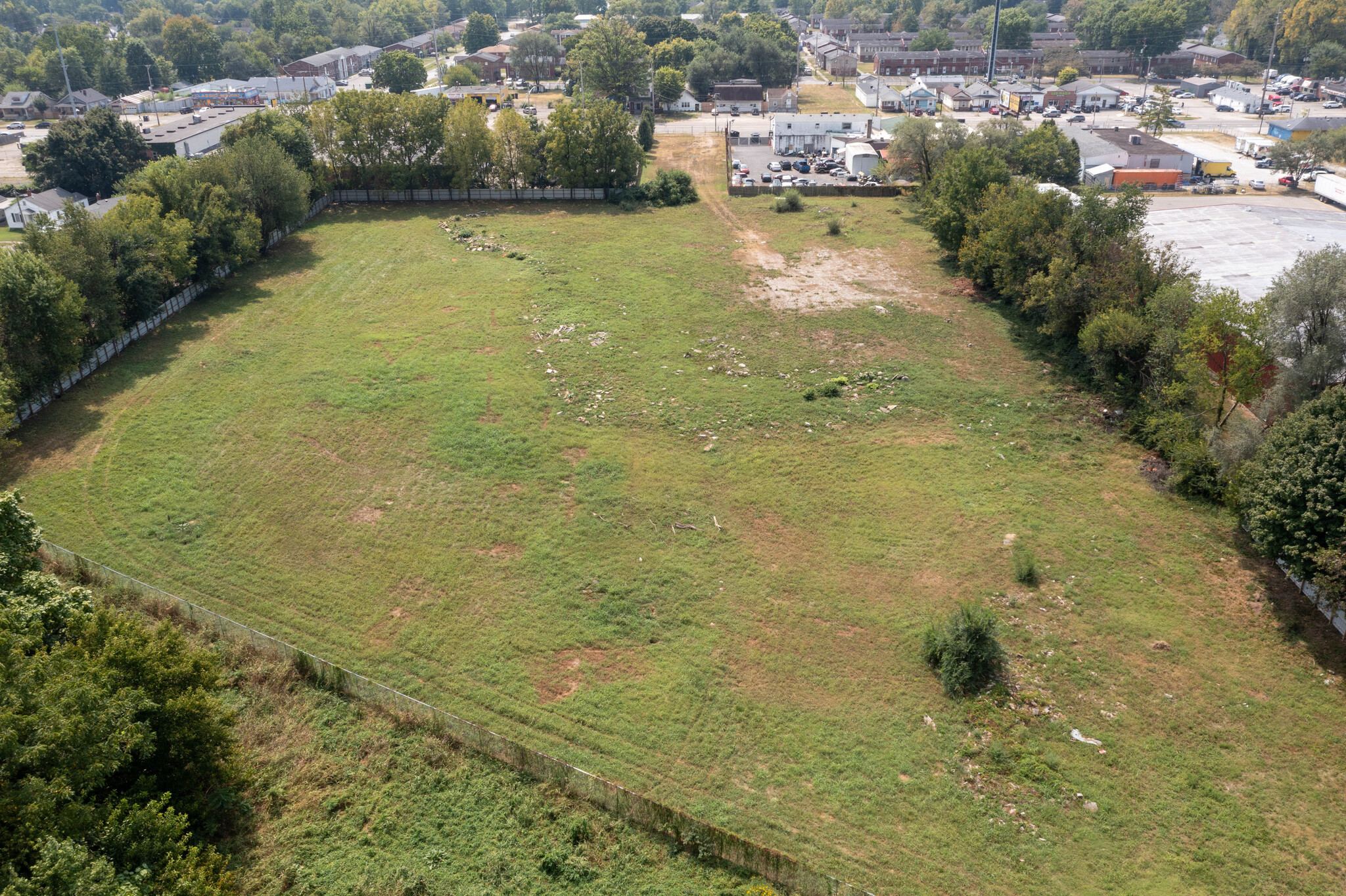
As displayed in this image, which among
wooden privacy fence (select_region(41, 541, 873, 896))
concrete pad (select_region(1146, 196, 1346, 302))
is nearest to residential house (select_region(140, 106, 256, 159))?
wooden privacy fence (select_region(41, 541, 873, 896))

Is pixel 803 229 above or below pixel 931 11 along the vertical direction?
below

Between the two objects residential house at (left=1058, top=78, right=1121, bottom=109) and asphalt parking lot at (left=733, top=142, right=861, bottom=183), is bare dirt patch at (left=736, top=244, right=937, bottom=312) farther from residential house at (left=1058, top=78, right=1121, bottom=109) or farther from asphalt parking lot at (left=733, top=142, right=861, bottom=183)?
residential house at (left=1058, top=78, right=1121, bottom=109)

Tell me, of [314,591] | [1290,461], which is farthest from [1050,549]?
[314,591]

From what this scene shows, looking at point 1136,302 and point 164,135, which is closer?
point 1136,302

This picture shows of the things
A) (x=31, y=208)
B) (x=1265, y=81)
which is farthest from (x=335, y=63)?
(x=1265, y=81)

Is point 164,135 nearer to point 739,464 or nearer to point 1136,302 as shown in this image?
point 739,464

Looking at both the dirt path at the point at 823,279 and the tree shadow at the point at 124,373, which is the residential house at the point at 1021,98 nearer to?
the dirt path at the point at 823,279

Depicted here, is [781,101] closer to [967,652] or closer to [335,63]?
[335,63]
